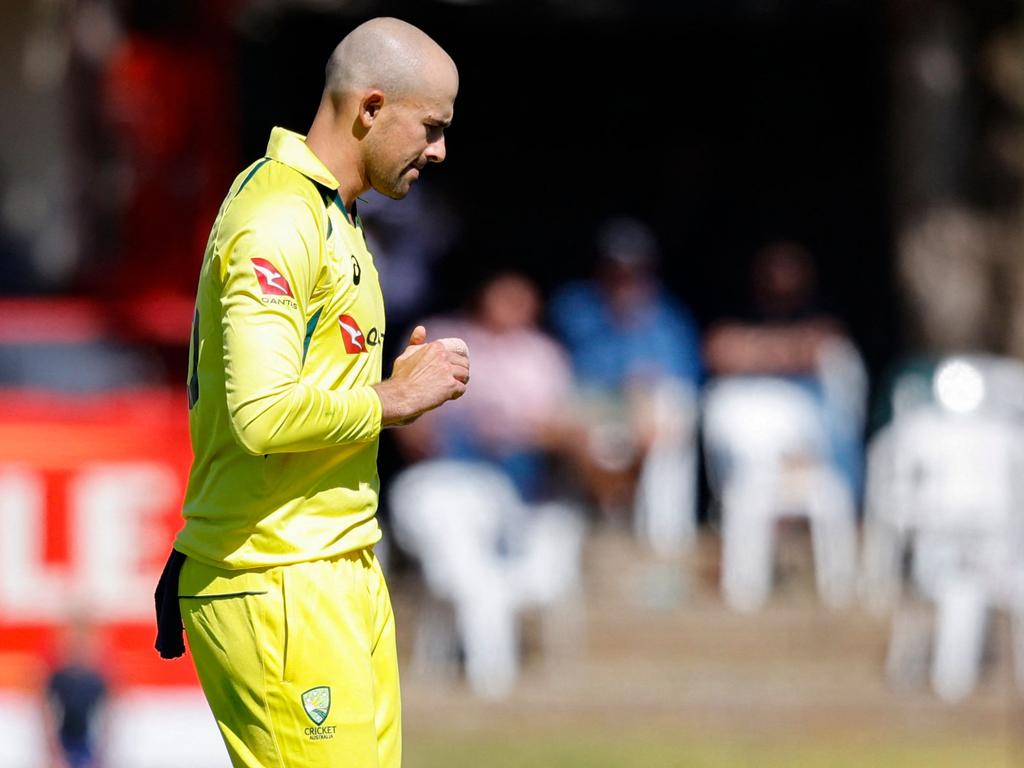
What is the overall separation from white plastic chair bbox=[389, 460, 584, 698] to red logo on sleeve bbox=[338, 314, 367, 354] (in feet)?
18.2

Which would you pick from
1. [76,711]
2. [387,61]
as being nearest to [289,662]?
[387,61]

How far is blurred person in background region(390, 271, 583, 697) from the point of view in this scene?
29.6ft

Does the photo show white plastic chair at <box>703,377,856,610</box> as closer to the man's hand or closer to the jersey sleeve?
the man's hand

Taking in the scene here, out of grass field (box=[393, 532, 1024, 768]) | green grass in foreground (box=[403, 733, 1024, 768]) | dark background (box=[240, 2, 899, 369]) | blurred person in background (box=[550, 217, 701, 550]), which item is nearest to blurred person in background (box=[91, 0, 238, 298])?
blurred person in background (box=[550, 217, 701, 550])

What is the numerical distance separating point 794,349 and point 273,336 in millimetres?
6672

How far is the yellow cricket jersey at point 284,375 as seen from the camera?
3184 millimetres

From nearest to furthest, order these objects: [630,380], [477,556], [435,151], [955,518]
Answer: [435,151] → [477,556] → [955,518] → [630,380]

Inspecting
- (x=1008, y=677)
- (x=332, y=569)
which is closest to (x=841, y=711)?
(x=1008, y=677)

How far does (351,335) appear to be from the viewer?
343cm

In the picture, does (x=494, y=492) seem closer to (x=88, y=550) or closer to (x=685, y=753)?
(x=685, y=753)

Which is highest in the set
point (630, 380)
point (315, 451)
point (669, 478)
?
point (630, 380)

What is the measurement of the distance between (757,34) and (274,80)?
2.96m

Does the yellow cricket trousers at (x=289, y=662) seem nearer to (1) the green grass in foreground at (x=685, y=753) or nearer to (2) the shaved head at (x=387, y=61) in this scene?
(2) the shaved head at (x=387, y=61)

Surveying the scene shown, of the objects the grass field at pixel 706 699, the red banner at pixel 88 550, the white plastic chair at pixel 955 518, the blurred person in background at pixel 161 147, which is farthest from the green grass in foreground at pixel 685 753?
the blurred person in background at pixel 161 147
